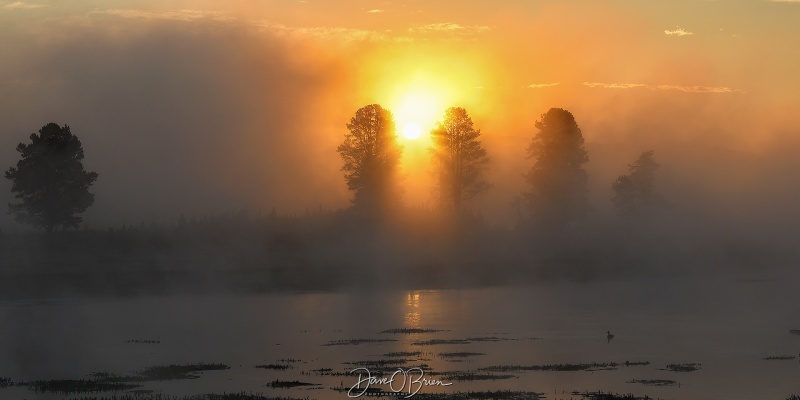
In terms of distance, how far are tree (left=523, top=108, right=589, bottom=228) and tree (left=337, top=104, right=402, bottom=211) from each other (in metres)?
16.6

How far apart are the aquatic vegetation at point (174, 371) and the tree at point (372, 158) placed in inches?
2536

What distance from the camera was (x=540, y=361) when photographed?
4091 cm

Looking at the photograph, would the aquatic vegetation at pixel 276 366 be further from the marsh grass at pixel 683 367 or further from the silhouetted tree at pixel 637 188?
the silhouetted tree at pixel 637 188

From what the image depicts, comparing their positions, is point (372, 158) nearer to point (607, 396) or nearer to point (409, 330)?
point (409, 330)

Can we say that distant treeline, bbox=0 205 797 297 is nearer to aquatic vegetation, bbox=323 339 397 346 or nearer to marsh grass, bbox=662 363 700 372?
aquatic vegetation, bbox=323 339 397 346

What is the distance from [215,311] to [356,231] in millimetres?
38177

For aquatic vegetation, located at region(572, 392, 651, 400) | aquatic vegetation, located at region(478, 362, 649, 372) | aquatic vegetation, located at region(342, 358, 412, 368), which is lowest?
aquatic vegetation, located at region(572, 392, 651, 400)

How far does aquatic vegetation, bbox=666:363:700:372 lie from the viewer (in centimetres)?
3887

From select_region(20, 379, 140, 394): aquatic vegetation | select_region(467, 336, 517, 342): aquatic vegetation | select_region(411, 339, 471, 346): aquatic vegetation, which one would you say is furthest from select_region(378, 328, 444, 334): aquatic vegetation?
select_region(20, 379, 140, 394): aquatic vegetation

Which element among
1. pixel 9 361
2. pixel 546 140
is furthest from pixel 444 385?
pixel 546 140

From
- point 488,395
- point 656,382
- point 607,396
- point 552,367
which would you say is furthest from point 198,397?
point 656,382

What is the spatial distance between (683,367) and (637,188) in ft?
328

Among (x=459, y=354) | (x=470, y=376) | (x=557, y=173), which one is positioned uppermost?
(x=557, y=173)

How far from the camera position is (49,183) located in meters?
89.3
